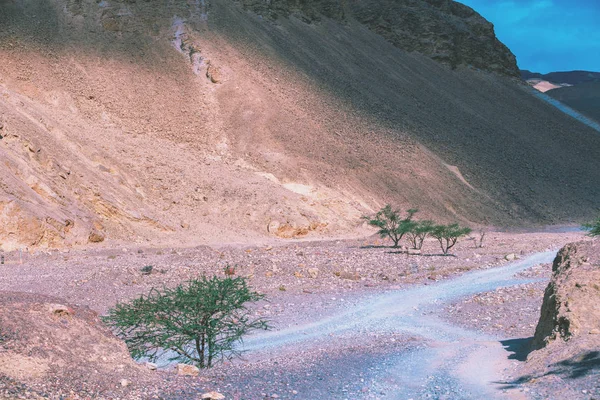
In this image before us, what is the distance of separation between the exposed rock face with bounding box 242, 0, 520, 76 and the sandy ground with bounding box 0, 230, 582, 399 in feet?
143

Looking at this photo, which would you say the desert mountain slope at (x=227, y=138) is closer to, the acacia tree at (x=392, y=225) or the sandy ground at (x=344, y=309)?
the acacia tree at (x=392, y=225)

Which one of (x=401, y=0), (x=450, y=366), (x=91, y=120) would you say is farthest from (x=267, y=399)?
(x=401, y=0)

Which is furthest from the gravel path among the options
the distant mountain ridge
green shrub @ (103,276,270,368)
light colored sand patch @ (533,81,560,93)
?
the distant mountain ridge

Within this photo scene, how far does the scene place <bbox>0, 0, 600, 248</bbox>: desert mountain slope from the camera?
2442 centimetres

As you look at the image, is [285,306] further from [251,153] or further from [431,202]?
[431,202]

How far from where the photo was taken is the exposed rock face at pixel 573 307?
732 cm

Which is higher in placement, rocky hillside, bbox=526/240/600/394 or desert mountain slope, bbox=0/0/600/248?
desert mountain slope, bbox=0/0/600/248

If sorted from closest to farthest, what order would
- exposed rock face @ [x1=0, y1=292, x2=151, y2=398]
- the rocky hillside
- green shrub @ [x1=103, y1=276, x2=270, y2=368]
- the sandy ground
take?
exposed rock face @ [x1=0, y1=292, x2=151, y2=398] → the rocky hillside → the sandy ground → green shrub @ [x1=103, y1=276, x2=270, y2=368]

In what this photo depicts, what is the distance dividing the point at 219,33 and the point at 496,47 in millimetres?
42721

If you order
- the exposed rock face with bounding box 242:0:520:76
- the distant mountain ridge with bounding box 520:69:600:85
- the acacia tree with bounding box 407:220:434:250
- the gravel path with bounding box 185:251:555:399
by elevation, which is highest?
the distant mountain ridge with bounding box 520:69:600:85

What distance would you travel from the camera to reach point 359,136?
39562 millimetres

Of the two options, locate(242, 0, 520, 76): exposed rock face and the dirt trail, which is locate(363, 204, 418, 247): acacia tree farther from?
locate(242, 0, 520, 76): exposed rock face

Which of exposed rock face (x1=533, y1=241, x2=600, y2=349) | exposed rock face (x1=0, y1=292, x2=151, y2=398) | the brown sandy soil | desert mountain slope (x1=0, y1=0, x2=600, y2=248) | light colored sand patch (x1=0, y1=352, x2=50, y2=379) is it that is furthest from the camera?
desert mountain slope (x1=0, y1=0, x2=600, y2=248)

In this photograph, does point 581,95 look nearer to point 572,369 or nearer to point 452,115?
point 452,115
